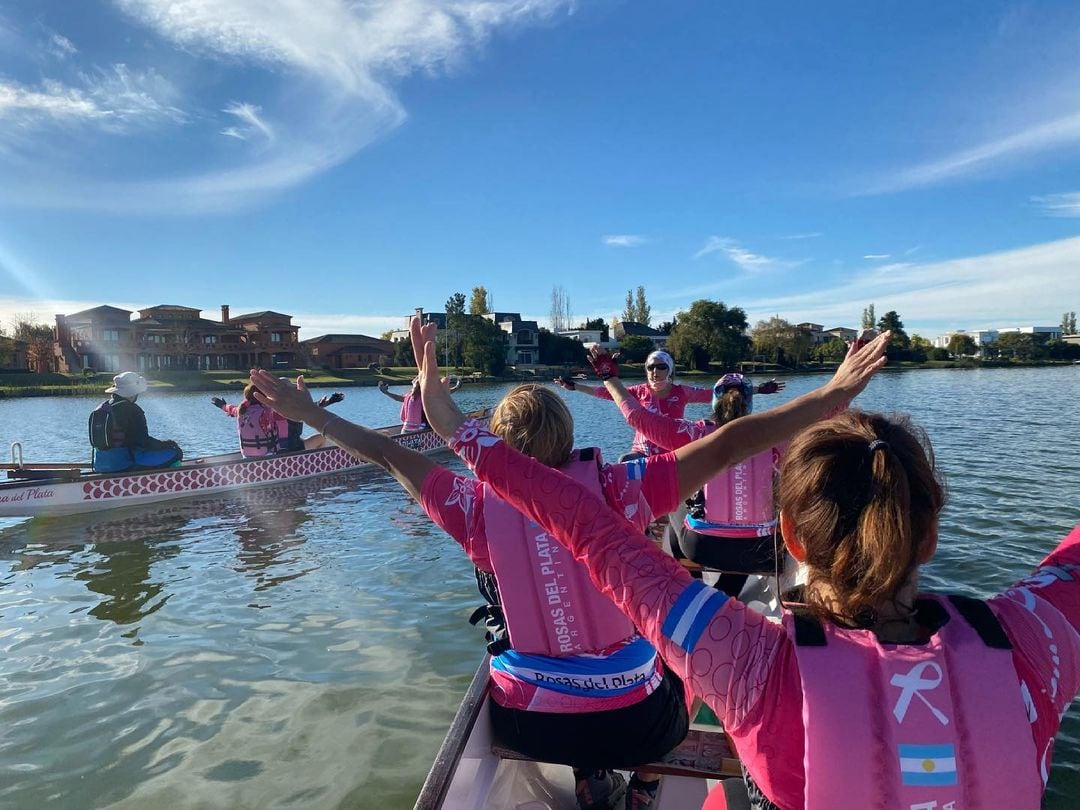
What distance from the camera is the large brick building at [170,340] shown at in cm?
6562

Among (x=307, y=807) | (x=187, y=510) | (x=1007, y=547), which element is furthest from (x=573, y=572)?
(x=187, y=510)

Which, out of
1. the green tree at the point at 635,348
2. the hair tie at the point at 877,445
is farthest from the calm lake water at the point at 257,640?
the green tree at the point at 635,348

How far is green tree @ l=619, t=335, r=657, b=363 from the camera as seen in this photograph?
82.1 metres

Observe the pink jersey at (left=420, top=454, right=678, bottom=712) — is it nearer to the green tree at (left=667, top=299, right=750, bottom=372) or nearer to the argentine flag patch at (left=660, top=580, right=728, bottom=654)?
the argentine flag patch at (left=660, top=580, right=728, bottom=654)

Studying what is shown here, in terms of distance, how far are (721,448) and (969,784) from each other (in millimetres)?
1215

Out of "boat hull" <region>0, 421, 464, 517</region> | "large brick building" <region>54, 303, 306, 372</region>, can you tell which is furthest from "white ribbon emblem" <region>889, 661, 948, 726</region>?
"large brick building" <region>54, 303, 306, 372</region>

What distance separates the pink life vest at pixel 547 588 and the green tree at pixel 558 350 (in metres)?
79.6

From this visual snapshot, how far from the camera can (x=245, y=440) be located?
1495 cm

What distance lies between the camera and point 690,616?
1.48 m

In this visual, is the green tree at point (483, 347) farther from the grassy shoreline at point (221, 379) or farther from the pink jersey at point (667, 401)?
the pink jersey at point (667, 401)

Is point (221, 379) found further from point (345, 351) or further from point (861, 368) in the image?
point (861, 368)

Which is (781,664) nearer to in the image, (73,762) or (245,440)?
(73,762)

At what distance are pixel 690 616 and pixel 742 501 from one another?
14.9ft

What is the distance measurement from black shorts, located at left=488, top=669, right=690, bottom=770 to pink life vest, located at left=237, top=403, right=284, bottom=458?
528 inches
